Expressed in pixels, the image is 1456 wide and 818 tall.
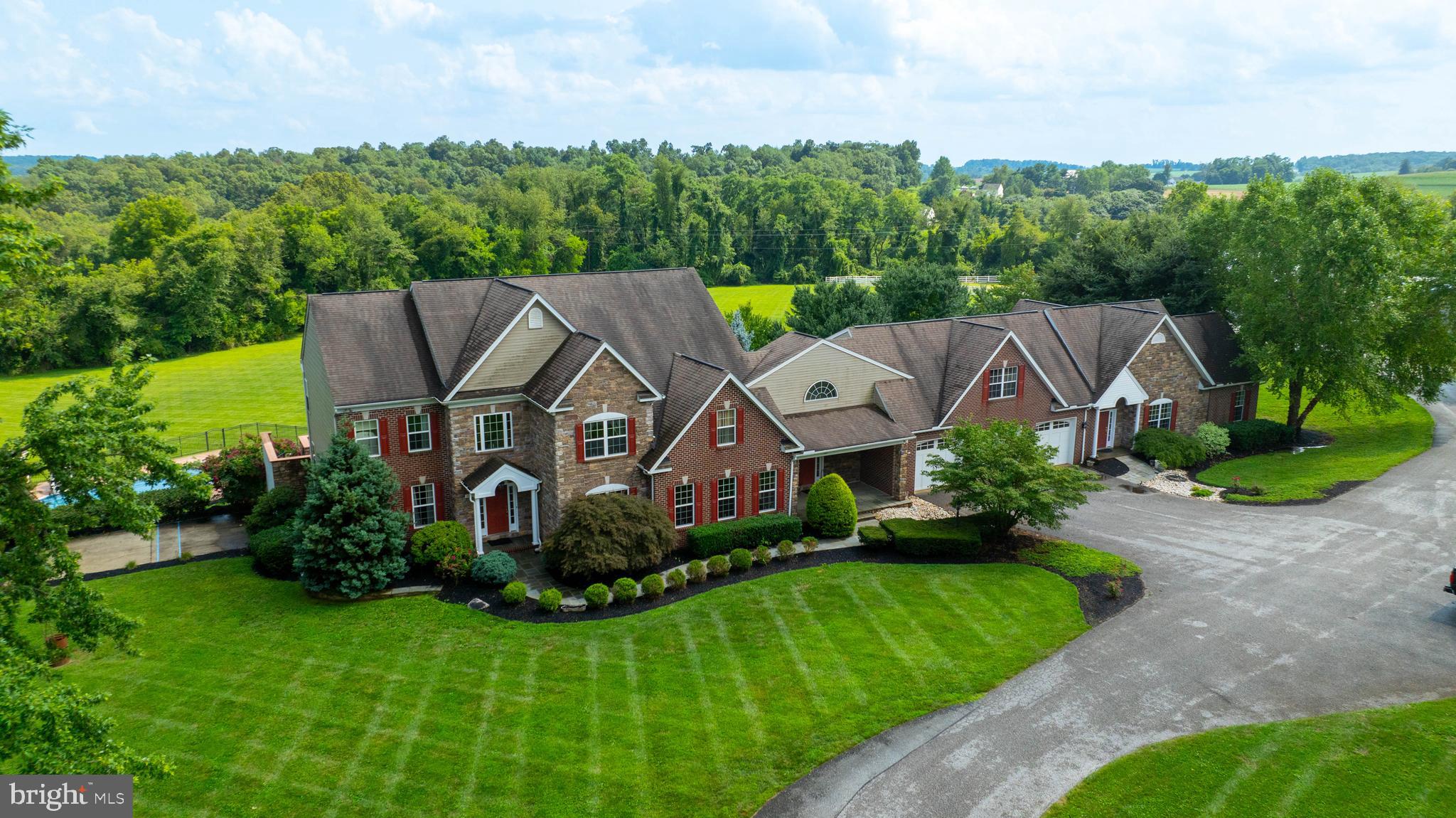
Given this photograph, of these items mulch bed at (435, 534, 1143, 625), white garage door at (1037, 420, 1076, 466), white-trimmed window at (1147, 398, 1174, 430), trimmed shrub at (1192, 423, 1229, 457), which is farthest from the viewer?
white-trimmed window at (1147, 398, 1174, 430)

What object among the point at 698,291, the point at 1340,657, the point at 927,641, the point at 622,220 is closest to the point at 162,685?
the point at 927,641

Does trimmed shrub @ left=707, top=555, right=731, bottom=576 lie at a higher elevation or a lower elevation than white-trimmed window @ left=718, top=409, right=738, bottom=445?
lower

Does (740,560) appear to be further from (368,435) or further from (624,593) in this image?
(368,435)

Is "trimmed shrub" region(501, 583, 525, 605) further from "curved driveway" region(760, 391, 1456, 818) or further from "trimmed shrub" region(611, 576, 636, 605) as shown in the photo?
"curved driveway" region(760, 391, 1456, 818)

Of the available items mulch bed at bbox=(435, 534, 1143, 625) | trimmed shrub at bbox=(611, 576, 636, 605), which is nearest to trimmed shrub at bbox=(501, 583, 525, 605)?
mulch bed at bbox=(435, 534, 1143, 625)

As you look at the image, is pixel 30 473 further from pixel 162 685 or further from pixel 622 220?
pixel 622 220

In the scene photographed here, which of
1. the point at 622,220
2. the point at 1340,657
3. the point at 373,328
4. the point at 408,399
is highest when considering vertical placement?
the point at 622,220

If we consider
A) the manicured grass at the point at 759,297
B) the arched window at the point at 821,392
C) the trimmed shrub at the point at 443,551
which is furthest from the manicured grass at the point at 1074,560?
the manicured grass at the point at 759,297

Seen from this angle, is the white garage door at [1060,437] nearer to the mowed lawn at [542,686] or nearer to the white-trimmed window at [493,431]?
the mowed lawn at [542,686]
